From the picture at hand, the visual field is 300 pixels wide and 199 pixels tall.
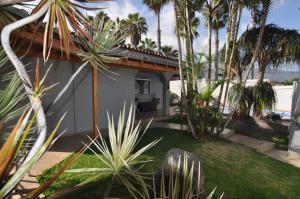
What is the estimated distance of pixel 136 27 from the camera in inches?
1070

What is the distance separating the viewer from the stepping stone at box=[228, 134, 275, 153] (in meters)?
9.38

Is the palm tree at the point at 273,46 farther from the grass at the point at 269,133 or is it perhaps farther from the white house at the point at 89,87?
the white house at the point at 89,87

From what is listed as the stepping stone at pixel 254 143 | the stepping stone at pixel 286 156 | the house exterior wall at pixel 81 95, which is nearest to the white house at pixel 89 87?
the house exterior wall at pixel 81 95

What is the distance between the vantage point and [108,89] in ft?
35.7

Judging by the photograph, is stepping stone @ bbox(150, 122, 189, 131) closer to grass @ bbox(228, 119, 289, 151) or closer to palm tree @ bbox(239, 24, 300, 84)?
grass @ bbox(228, 119, 289, 151)

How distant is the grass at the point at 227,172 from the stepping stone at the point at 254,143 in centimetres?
67

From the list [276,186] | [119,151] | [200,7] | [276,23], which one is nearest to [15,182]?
[119,151]

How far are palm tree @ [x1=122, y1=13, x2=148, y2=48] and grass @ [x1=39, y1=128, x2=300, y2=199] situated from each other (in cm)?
1953

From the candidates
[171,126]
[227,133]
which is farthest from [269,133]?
[171,126]

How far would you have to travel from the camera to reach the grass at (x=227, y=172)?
5047 millimetres

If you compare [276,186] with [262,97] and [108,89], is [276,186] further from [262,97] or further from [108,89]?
[108,89]

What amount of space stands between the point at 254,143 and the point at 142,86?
8329mm

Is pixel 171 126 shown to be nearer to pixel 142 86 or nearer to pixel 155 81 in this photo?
pixel 142 86

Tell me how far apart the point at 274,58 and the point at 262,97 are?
230cm
